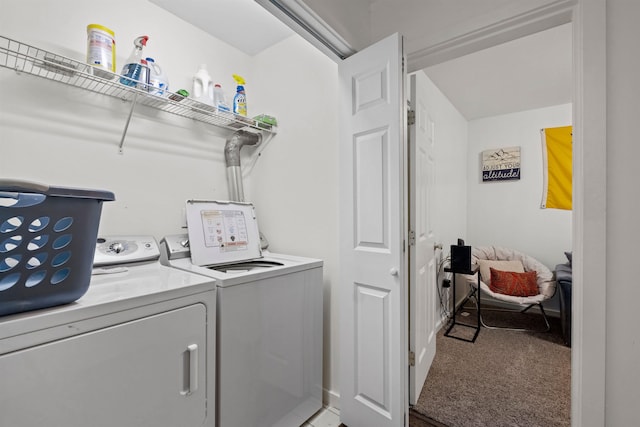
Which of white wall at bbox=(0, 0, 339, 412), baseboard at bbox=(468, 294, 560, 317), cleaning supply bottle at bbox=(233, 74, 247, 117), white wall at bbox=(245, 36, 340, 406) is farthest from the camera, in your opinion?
baseboard at bbox=(468, 294, 560, 317)

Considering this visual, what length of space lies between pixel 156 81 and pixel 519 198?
14.6 ft

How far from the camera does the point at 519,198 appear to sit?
12.7 feet

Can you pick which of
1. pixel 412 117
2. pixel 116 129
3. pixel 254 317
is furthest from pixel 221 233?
pixel 412 117

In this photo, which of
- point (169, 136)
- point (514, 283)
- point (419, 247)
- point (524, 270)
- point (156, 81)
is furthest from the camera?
point (524, 270)

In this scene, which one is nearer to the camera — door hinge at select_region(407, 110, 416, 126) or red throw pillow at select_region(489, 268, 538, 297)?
door hinge at select_region(407, 110, 416, 126)

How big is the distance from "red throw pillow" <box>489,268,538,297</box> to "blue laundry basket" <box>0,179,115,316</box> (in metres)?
3.91

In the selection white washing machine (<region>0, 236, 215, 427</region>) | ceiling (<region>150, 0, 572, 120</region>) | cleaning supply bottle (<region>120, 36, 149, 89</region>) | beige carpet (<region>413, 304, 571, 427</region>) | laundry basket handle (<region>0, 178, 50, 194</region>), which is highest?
ceiling (<region>150, 0, 572, 120</region>)

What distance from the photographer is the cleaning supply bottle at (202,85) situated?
185 centimetres

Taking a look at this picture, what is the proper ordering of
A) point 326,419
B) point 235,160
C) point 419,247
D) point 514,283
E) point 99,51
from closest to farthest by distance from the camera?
point 99,51
point 326,419
point 419,247
point 235,160
point 514,283

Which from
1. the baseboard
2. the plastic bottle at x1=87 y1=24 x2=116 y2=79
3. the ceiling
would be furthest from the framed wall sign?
the plastic bottle at x1=87 y1=24 x2=116 y2=79

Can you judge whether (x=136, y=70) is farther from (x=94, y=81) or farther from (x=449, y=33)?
(x=449, y=33)

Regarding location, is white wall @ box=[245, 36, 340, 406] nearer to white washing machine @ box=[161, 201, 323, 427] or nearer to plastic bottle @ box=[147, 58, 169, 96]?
white washing machine @ box=[161, 201, 323, 427]

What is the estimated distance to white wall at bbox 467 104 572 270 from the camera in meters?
3.64

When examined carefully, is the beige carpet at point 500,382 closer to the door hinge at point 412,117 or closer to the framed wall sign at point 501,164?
the door hinge at point 412,117
